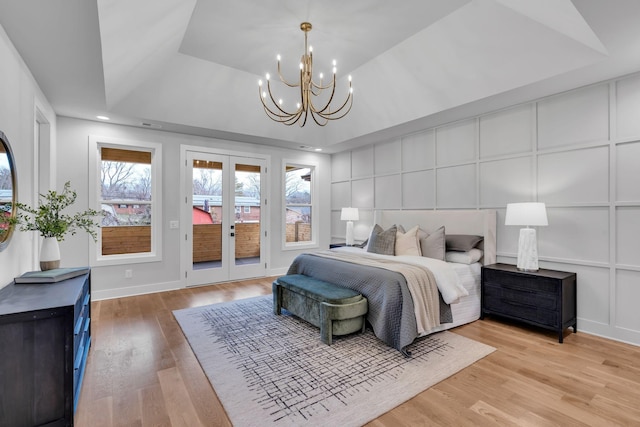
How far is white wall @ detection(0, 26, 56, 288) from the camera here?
222 cm

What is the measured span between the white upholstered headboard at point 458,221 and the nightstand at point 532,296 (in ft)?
1.28

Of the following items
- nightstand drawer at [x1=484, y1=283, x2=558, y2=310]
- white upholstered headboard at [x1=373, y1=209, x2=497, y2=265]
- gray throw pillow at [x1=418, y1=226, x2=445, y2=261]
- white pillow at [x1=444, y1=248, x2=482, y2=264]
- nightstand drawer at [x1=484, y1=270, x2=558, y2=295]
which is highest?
white upholstered headboard at [x1=373, y1=209, x2=497, y2=265]

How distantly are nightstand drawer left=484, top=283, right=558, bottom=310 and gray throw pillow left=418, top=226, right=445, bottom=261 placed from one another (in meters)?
0.62

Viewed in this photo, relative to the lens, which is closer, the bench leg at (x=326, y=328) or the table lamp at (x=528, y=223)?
the bench leg at (x=326, y=328)

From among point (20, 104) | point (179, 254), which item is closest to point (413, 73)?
point (20, 104)

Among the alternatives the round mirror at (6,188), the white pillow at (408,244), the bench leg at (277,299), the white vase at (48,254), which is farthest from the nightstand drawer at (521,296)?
the round mirror at (6,188)

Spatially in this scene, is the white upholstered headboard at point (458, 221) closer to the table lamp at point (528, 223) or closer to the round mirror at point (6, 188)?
the table lamp at point (528, 223)

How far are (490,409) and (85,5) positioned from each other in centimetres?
367

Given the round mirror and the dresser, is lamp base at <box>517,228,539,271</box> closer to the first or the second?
the dresser

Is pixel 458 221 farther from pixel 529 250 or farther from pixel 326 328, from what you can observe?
pixel 326 328

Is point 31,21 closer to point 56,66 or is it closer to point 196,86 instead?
point 56,66

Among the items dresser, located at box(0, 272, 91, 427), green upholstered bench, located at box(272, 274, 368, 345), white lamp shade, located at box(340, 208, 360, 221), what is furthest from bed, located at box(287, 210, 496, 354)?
dresser, located at box(0, 272, 91, 427)

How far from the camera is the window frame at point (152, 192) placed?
434cm

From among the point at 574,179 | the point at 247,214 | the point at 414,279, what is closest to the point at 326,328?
the point at 414,279
